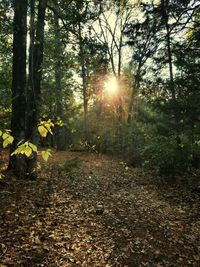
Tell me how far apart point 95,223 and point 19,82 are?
15.8 ft

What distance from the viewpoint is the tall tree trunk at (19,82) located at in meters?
8.19

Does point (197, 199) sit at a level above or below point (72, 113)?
below

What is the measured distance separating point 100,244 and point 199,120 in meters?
5.32

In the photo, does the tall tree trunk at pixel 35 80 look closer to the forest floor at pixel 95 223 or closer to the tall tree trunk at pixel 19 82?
the tall tree trunk at pixel 19 82

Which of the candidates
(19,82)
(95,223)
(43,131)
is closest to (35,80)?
(19,82)

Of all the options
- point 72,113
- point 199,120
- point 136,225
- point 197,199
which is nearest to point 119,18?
point 72,113

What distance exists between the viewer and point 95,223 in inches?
247

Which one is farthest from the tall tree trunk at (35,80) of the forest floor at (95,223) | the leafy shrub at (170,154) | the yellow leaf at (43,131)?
the yellow leaf at (43,131)

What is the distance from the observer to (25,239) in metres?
5.06

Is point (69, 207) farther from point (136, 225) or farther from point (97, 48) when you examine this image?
point (97, 48)

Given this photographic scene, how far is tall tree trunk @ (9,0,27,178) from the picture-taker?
322 inches

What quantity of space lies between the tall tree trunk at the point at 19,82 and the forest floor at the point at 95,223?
559 millimetres

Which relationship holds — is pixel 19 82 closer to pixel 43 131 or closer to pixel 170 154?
pixel 170 154

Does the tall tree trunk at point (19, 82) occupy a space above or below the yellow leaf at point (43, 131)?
above
